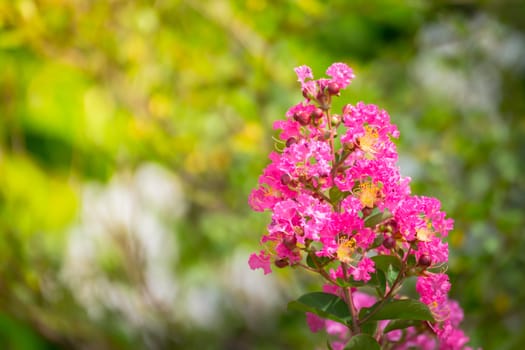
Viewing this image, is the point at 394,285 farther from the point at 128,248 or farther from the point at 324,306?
the point at 128,248

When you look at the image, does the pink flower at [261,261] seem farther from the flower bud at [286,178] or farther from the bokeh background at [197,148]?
the bokeh background at [197,148]

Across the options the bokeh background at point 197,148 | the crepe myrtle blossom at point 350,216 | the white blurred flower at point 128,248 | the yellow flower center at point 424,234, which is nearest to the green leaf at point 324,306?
the crepe myrtle blossom at point 350,216

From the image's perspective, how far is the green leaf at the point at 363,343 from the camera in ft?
2.22

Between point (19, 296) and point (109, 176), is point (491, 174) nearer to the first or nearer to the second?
point (109, 176)

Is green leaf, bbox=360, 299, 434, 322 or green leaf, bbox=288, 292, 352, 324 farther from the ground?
green leaf, bbox=288, 292, 352, 324

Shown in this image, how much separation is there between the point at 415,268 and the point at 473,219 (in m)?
0.96

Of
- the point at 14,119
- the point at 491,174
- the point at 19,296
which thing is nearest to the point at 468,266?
the point at 491,174

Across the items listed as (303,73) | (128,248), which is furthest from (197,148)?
(303,73)

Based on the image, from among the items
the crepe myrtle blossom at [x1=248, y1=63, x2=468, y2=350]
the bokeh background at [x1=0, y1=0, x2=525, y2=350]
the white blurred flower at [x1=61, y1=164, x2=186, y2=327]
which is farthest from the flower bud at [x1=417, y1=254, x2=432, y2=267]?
the white blurred flower at [x1=61, y1=164, x2=186, y2=327]

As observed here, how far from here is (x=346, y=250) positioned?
26.0 inches

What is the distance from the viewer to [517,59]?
2.92 metres

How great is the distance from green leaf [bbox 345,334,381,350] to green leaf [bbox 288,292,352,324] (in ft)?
0.10

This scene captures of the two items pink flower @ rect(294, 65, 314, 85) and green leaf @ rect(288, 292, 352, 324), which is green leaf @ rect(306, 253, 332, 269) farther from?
pink flower @ rect(294, 65, 314, 85)

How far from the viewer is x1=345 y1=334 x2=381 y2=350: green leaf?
677 millimetres
